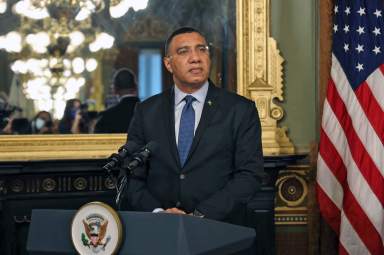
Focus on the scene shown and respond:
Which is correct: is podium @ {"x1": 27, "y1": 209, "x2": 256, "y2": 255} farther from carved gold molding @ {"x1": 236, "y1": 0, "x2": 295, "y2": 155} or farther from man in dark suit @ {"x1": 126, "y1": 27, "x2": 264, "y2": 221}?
carved gold molding @ {"x1": 236, "y1": 0, "x2": 295, "y2": 155}

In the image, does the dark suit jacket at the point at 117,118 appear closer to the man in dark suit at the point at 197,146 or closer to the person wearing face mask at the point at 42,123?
the person wearing face mask at the point at 42,123

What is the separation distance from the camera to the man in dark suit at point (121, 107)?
623 centimetres

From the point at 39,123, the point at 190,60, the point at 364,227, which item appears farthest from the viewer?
the point at 39,123

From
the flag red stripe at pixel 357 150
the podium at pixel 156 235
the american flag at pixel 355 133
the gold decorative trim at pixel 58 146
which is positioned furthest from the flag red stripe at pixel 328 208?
the podium at pixel 156 235

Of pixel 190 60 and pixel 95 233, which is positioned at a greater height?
pixel 190 60

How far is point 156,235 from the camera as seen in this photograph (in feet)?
9.62

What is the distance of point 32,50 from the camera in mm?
6223

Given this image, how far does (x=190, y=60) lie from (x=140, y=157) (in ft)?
2.42

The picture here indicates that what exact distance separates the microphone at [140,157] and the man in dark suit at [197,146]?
497 millimetres

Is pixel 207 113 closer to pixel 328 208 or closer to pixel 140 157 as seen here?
pixel 140 157

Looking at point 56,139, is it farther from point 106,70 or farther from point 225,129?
point 225,129

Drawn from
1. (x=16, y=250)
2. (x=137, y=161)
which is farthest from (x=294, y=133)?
(x=137, y=161)

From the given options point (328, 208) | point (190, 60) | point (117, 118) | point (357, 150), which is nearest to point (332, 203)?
point (328, 208)

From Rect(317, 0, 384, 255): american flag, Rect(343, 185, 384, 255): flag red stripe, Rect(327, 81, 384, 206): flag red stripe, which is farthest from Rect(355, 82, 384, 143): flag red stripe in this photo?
Rect(343, 185, 384, 255): flag red stripe
